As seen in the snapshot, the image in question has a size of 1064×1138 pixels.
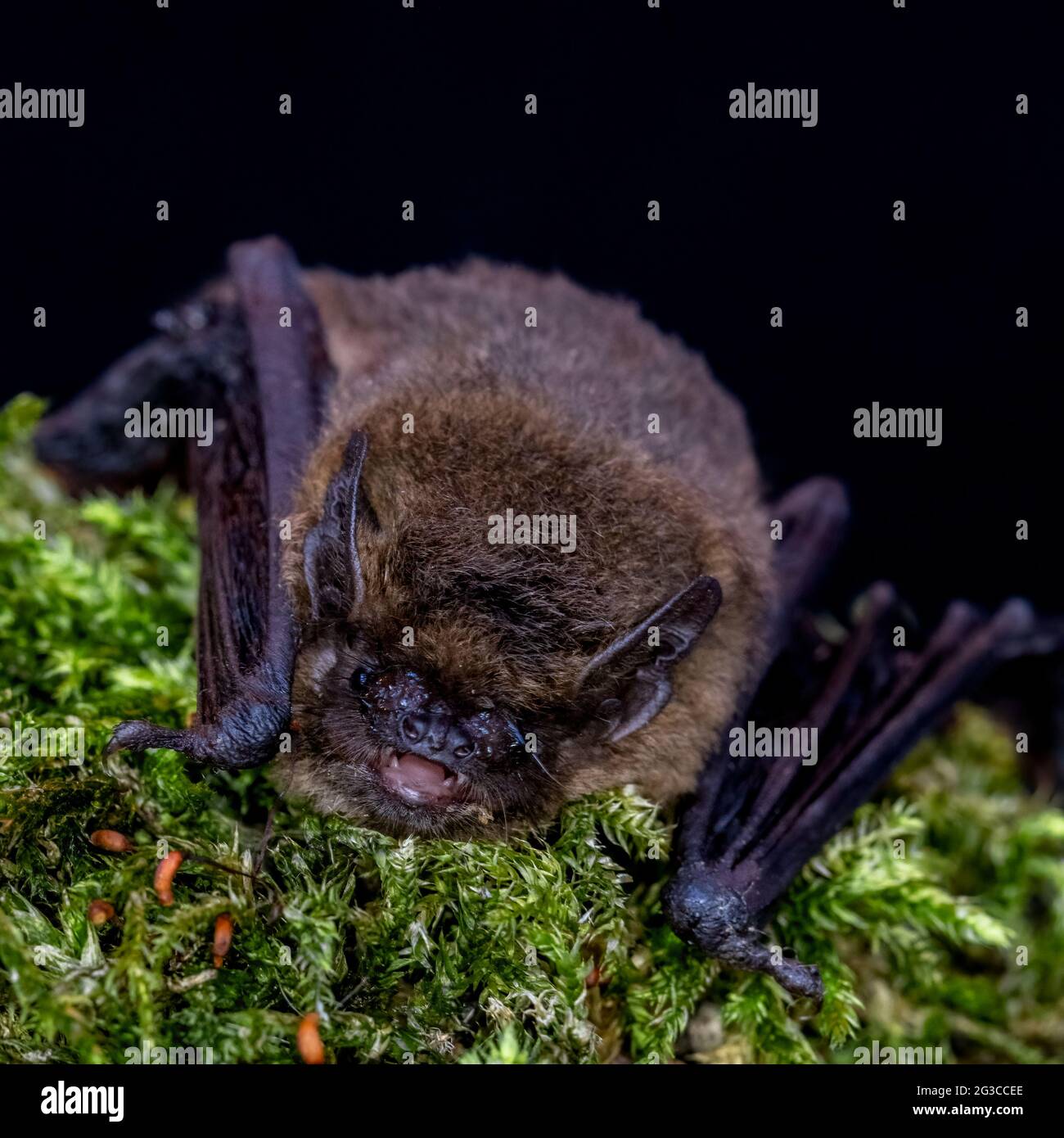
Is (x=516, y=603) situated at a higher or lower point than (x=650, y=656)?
higher

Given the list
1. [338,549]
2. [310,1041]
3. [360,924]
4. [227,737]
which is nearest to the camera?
[310,1041]

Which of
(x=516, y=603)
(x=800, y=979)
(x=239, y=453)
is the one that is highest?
(x=239, y=453)

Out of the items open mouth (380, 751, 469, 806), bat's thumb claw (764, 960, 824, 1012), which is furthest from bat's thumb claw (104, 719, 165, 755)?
bat's thumb claw (764, 960, 824, 1012)

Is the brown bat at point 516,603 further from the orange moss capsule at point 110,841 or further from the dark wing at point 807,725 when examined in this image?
the orange moss capsule at point 110,841

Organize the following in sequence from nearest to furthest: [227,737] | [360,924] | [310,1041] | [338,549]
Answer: [310,1041] → [360,924] → [227,737] → [338,549]

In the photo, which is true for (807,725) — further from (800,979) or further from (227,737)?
(227,737)

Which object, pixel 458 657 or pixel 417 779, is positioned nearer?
pixel 458 657

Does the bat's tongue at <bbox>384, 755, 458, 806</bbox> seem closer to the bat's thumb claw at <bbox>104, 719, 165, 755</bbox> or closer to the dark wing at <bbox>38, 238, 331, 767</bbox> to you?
the dark wing at <bbox>38, 238, 331, 767</bbox>

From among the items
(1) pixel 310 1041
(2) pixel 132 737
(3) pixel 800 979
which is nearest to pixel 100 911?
(2) pixel 132 737
